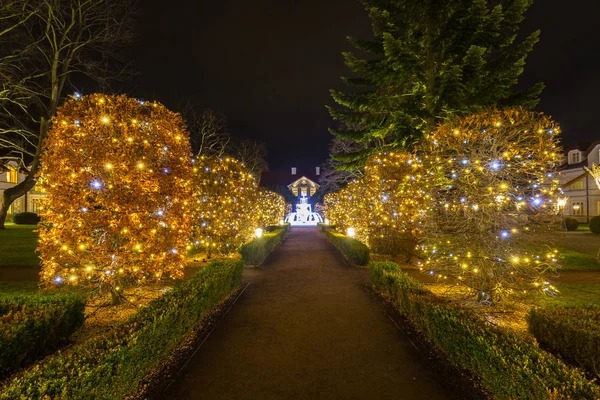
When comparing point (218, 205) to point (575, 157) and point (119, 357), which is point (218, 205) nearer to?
point (119, 357)

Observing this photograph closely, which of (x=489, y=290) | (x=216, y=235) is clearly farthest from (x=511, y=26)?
(x=216, y=235)

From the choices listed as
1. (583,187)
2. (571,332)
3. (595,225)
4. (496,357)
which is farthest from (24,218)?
(583,187)

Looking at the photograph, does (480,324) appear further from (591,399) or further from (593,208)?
(593,208)

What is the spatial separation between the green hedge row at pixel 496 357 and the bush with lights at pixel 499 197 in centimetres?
185

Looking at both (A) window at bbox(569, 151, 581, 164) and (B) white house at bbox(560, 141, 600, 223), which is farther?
(A) window at bbox(569, 151, 581, 164)

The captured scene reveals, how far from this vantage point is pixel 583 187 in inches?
1369

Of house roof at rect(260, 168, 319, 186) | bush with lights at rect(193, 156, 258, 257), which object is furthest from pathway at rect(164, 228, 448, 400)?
house roof at rect(260, 168, 319, 186)

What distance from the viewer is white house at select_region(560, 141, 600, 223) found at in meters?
33.3

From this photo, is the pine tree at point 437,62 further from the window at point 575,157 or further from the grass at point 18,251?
the window at point 575,157

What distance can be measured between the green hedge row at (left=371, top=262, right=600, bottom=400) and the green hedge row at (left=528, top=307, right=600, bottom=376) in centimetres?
84

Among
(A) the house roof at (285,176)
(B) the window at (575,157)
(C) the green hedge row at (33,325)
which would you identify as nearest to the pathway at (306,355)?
(C) the green hedge row at (33,325)

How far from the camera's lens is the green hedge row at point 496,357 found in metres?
3.26

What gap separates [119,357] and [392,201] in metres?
11.8

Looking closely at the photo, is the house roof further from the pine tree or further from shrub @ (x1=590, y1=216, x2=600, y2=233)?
the pine tree
